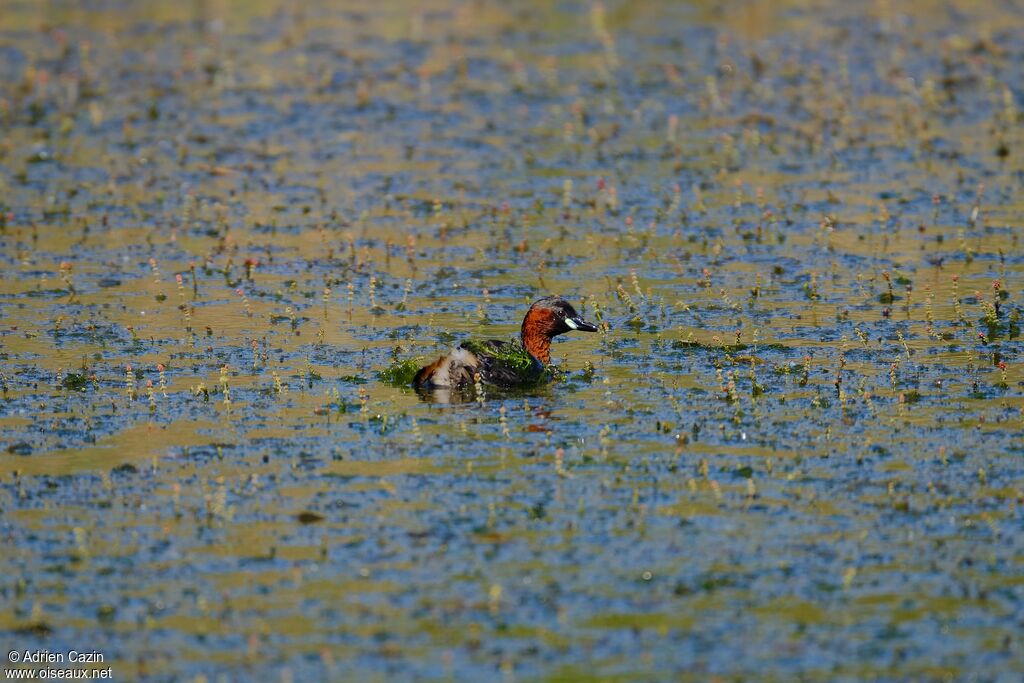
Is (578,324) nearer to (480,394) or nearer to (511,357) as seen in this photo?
(511,357)

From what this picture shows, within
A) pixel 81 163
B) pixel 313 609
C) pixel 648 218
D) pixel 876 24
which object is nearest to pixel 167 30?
pixel 81 163

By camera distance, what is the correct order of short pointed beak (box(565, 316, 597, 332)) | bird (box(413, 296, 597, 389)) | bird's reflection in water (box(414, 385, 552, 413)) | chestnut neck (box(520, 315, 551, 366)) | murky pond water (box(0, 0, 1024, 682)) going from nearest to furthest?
murky pond water (box(0, 0, 1024, 682)) → bird's reflection in water (box(414, 385, 552, 413)) → bird (box(413, 296, 597, 389)) → chestnut neck (box(520, 315, 551, 366)) → short pointed beak (box(565, 316, 597, 332))

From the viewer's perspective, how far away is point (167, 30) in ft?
117

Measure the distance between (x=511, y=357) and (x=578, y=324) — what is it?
90 centimetres

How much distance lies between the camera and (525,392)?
46.2 feet

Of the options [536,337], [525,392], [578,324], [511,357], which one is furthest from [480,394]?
[578,324]

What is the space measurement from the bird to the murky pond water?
0.25 metres

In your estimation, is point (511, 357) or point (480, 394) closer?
point (480, 394)

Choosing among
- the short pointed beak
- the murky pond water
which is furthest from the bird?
the murky pond water

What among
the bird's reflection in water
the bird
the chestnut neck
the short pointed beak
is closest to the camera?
the bird's reflection in water

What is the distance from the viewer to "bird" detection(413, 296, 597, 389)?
1391 centimetres

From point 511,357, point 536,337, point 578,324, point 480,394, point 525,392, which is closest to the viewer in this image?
point 480,394

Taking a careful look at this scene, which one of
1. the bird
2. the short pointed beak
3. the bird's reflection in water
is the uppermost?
the short pointed beak

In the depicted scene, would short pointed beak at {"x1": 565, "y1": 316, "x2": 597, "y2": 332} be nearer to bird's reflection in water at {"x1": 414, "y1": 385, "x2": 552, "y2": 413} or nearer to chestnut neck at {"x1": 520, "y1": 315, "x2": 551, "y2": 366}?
chestnut neck at {"x1": 520, "y1": 315, "x2": 551, "y2": 366}
